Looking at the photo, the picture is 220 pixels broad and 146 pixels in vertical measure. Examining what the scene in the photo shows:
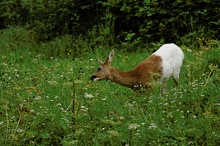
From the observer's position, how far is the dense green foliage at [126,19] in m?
10.5

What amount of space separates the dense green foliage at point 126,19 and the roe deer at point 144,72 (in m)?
2.39

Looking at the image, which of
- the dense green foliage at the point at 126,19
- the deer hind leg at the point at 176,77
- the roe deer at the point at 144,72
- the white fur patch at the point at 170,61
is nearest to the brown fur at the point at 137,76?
the roe deer at the point at 144,72

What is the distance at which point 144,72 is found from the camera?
Answer: 7.21 metres

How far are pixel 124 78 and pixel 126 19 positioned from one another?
4391 millimetres

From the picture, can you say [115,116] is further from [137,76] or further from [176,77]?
[176,77]

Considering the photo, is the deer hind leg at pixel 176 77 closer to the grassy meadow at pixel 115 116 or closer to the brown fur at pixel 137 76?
the grassy meadow at pixel 115 116

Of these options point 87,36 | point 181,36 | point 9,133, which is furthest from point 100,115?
point 87,36

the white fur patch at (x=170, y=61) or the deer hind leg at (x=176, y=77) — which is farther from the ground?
the white fur patch at (x=170, y=61)

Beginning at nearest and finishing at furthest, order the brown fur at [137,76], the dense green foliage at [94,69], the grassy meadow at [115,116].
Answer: the grassy meadow at [115,116], the dense green foliage at [94,69], the brown fur at [137,76]

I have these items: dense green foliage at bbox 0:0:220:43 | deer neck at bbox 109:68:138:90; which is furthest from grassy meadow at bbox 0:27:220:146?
dense green foliage at bbox 0:0:220:43

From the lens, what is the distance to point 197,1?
34.6 ft

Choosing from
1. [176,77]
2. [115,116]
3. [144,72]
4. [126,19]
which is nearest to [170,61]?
[176,77]

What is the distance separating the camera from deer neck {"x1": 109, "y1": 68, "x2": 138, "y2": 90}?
23.6ft

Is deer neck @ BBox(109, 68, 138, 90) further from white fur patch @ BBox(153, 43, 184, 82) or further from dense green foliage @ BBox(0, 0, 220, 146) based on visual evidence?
white fur patch @ BBox(153, 43, 184, 82)
